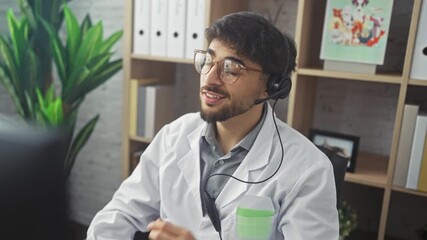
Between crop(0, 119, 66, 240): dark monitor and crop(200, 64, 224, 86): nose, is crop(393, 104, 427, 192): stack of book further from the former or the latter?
crop(0, 119, 66, 240): dark monitor

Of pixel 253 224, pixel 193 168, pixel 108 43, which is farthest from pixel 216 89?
pixel 108 43

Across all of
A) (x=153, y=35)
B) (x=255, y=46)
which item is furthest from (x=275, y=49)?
(x=153, y=35)

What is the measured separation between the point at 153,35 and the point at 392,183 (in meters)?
1.22

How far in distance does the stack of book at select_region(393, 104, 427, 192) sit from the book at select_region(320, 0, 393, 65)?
24cm

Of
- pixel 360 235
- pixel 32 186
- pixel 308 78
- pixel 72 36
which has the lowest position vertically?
pixel 360 235

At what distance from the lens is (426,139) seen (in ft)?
4.73

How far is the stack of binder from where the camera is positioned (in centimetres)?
175

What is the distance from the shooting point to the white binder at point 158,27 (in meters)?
1.81

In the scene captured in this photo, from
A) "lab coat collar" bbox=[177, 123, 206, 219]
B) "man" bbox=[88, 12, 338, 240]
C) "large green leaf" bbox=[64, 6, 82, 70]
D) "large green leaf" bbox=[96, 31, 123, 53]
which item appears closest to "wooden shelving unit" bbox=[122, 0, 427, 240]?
"large green leaf" bbox=[96, 31, 123, 53]

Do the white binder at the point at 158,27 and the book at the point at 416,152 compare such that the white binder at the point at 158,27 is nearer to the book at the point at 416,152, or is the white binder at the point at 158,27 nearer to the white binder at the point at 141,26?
the white binder at the point at 141,26

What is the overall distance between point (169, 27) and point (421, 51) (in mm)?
1051

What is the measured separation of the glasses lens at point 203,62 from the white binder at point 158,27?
664 mm

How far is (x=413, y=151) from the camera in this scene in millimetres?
1470

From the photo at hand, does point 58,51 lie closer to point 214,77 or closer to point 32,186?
point 214,77
